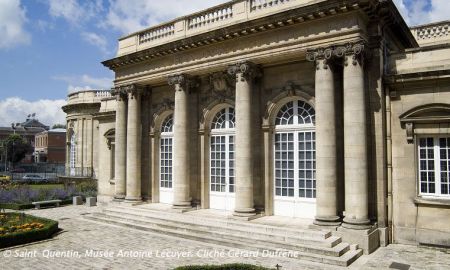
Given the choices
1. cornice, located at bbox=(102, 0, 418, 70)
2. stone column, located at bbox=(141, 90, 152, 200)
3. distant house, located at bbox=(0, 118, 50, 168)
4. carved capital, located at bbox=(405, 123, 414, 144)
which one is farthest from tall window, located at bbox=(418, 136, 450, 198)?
distant house, located at bbox=(0, 118, 50, 168)

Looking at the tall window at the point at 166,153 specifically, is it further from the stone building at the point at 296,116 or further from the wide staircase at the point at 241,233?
the wide staircase at the point at 241,233

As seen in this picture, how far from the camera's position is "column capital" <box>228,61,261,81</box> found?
1379cm

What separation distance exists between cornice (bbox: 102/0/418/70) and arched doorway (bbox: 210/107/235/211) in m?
3.18

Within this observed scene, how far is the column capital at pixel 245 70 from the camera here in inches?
543

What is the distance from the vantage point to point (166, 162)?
18000mm

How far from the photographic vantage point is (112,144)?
21750 millimetres

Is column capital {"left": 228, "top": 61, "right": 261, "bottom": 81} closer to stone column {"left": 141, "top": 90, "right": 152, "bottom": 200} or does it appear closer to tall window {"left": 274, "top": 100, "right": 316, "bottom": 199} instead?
tall window {"left": 274, "top": 100, "right": 316, "bottom": 199}

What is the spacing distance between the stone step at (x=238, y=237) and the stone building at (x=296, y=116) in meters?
1.19

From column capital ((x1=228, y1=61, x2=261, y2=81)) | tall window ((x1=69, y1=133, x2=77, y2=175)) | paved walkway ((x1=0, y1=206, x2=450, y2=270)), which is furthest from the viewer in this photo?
tall window ((x1=69, y1=133, x2=77, y2=175))

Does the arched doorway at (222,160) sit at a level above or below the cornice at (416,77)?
below

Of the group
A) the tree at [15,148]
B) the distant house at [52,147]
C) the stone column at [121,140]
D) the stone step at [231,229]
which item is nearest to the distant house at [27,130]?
the distant house at [52,147]

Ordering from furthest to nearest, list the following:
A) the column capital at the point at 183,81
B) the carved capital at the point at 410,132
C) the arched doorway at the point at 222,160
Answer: the column capital at the point at 183,81 → the arched doorway at the point at 222,160 → the carved capital at the point at 410,132

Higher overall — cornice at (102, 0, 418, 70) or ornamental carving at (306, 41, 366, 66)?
cornice at (102, 0, 418, 70)

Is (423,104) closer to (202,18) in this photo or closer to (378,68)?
(378,68)
